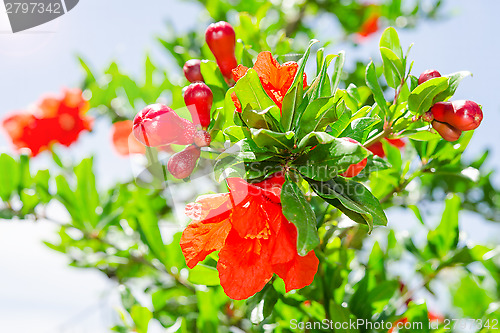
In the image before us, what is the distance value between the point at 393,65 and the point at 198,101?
0.35 meters

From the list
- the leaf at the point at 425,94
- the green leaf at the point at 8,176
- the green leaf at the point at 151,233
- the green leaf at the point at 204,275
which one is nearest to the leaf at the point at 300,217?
the leaf at the point at 425,94

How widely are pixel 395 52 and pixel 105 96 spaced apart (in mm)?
1385

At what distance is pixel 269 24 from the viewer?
1.51m

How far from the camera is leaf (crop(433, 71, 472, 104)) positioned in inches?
26.4

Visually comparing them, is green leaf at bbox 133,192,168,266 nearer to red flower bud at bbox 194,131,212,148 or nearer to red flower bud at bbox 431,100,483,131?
red flower bud at bbox 194,131,212,148

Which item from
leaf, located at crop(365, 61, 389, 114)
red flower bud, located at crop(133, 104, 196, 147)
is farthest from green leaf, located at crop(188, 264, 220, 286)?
leaf, located at crop(365, 61, 389, 114)

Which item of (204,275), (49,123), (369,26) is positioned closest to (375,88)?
(204,275)

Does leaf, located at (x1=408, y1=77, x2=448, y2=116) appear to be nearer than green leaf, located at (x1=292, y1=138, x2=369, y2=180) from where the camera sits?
No

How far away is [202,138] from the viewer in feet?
2.12

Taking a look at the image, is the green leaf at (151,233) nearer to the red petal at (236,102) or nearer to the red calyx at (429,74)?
Result: the red petal at (236,102)

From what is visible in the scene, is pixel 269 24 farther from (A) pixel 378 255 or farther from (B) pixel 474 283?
(B) pixel 474 283

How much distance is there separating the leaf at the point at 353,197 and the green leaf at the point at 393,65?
23 centimetres

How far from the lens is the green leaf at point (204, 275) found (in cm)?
93

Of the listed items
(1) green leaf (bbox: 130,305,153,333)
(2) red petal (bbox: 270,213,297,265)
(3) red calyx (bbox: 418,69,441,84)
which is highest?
(3) red calyx (bbox: 418,69,441,84)
